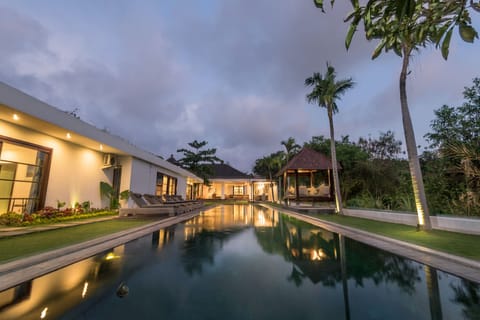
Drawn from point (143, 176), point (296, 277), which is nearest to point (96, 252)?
point (296, 277)

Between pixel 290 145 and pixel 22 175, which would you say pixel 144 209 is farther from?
pixel 290 145

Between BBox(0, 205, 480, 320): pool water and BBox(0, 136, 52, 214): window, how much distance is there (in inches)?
259

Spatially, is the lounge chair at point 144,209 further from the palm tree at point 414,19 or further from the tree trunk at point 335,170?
the palm tree at point 414,19

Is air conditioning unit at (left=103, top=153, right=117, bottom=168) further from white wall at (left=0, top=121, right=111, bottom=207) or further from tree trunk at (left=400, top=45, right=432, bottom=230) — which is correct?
tree trunk at (left=400, top=45, right=432, bottom=230)

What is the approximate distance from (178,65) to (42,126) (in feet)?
46.4

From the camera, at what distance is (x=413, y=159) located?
6.42 metres

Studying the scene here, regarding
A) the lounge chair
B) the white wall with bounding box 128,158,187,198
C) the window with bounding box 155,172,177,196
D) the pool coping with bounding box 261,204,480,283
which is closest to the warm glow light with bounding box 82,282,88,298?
the pool coping with bounding box 261,204,480,283

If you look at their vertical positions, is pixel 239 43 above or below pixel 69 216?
above

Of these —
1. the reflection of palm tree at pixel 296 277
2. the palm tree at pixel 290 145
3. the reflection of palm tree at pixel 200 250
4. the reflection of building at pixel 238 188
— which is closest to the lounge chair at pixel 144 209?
the reflection of palm tree at pixel 200 250

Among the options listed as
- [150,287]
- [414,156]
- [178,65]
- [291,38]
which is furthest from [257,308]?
[178,65]

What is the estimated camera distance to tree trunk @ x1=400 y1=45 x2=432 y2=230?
6234 mm

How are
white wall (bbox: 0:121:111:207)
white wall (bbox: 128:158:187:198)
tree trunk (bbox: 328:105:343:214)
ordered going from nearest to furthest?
white wall (bbox: 0:121:111:207) → tree trunk (bbox: 328:105:343:214) → white wall (bbox: 128:158:187:198)

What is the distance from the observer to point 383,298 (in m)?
2.46

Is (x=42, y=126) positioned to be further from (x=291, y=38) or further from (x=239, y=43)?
(x=239, y=43)
